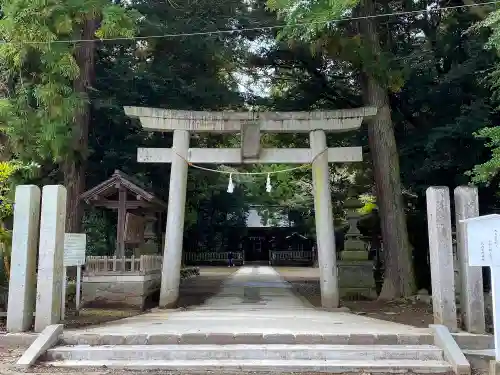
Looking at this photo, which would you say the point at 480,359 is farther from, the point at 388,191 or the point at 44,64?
the point at 44,64

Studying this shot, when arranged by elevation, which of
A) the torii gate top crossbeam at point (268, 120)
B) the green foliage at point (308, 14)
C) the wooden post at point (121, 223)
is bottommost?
the wooden post at point (121, 223)

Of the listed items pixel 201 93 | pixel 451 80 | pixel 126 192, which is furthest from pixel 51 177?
pixel 451 80

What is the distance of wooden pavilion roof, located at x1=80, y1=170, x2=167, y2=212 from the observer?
12086 millimetres

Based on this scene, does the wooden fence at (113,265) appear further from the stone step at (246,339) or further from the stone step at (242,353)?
the stone step at (242,353)

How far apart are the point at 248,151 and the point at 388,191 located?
3.99 m

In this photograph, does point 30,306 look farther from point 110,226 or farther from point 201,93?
point 110,226

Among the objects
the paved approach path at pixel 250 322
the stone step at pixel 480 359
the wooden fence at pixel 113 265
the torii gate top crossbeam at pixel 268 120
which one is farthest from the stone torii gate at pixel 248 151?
the stone step at pixel 480 359

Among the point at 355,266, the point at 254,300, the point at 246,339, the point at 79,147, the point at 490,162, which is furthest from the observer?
the point at 355,266

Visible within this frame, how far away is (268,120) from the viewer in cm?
1169

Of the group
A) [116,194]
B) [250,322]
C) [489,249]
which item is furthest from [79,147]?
[489,249]

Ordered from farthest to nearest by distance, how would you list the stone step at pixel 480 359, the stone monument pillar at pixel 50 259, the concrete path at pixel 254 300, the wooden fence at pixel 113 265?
the concrete path at pixel 254 300 → the wooden fence at pixel 113 265 → the stone monument pillar at pixel 50 259 → the stone step at pixel 480 359

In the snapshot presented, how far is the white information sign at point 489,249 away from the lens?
5625 millimetres

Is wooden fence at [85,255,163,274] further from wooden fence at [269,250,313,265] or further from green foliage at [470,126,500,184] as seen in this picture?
wooden fence at [269,250,313,265]

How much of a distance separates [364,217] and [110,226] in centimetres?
906
